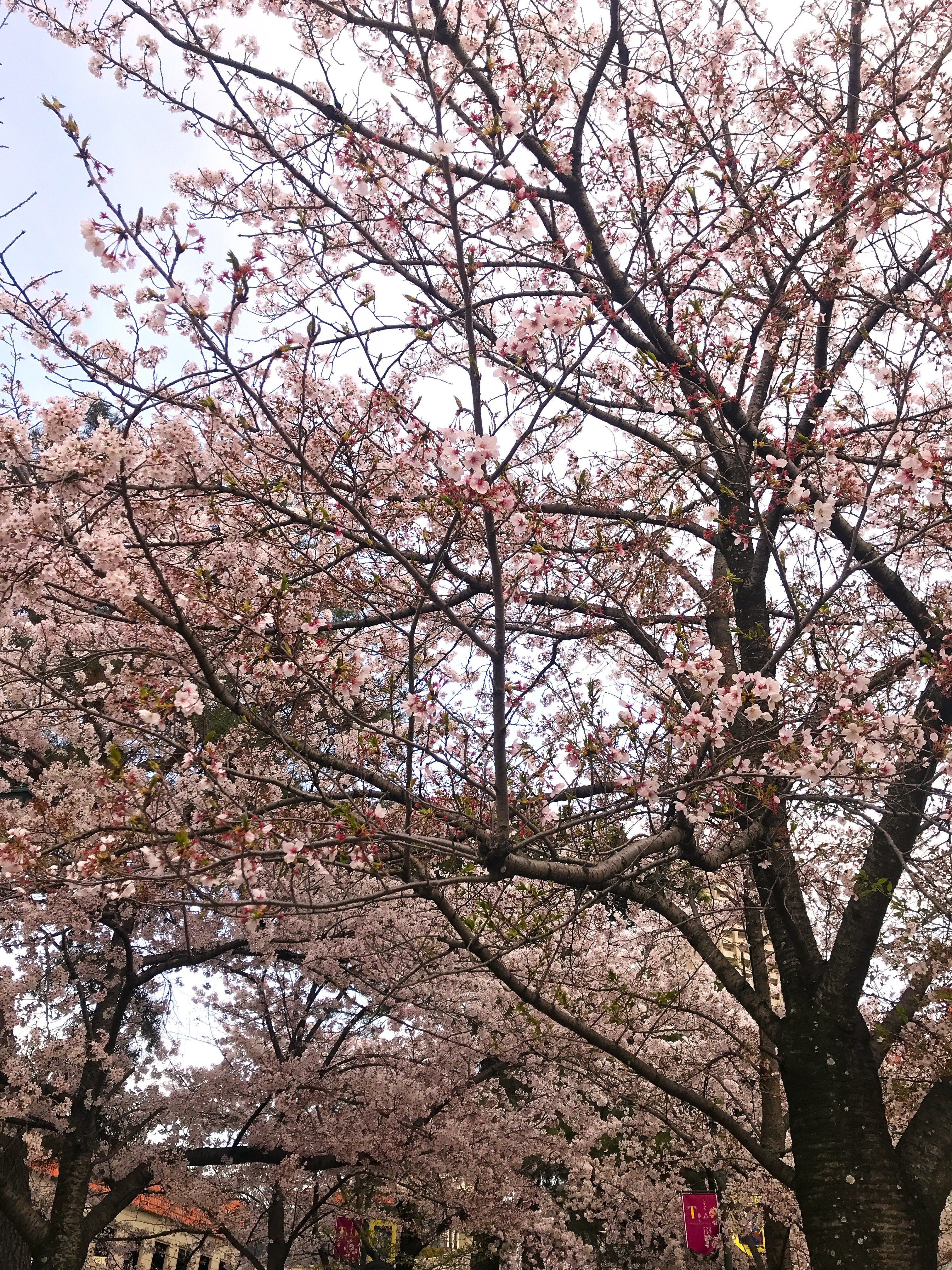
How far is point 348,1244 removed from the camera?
12.1m

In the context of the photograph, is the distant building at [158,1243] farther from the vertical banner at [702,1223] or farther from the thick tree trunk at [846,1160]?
the thick tree trunk at [846,1160]

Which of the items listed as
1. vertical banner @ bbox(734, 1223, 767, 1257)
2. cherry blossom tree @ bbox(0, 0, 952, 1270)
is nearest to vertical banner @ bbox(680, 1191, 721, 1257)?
vertical banner @ bbox(734, 1223, 767, 1257)

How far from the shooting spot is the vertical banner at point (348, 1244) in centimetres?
1205

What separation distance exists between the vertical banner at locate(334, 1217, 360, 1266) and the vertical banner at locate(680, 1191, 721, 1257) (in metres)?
4.50

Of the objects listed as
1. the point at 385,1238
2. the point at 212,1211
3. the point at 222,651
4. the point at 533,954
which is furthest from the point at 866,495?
the point at 385,1238

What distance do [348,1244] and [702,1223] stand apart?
5.00 m

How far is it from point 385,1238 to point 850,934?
14.1m

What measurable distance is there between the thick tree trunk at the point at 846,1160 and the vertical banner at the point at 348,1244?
9.34 metres

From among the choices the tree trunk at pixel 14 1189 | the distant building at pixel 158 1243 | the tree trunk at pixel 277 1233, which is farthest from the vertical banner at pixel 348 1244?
the tree trunk at pixel 14 1189

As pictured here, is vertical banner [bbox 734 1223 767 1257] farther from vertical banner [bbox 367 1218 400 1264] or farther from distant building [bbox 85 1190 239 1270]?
distant building [bbox 85 1190 239 1270]

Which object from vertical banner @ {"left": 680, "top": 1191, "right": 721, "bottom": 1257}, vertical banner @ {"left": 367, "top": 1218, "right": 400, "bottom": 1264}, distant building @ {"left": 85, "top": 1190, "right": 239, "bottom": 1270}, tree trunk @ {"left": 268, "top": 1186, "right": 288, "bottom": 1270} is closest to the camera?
tree trunk @ {"left": 268, "top": 1186, "right": 288, "bottom": 1270}

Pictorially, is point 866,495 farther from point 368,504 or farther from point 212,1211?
point 212,1211

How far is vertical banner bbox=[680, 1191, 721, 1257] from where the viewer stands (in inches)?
396

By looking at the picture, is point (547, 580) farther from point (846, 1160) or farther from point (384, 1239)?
point (384, 1239)
